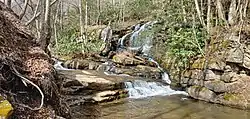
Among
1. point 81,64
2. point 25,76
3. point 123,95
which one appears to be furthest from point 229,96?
point 81,64

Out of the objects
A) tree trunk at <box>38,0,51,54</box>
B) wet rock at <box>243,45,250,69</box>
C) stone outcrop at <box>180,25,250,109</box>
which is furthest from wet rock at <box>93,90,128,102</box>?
wet rock at <box>243,45,250,69</box>

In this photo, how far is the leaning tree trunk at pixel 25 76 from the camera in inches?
199

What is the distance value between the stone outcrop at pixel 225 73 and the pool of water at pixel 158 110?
57 cm

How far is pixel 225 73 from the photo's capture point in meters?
12.0

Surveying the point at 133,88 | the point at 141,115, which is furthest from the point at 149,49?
the point at 141,115

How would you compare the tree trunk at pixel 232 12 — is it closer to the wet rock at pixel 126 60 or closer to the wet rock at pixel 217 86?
the wet rock at pixel 217 86

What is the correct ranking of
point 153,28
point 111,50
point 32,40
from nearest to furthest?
point 32,40, point 153,28, point 111,50

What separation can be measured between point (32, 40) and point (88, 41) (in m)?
16.1

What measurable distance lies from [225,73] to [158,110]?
11.6 feet

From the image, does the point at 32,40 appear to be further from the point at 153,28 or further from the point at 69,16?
the point at 69,16

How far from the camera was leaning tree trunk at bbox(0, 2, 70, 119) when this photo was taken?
505 cm

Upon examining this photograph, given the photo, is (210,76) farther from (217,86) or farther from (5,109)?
(5,109)

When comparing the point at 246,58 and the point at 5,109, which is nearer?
the point at 5,109

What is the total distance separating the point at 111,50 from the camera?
21.0 meters
